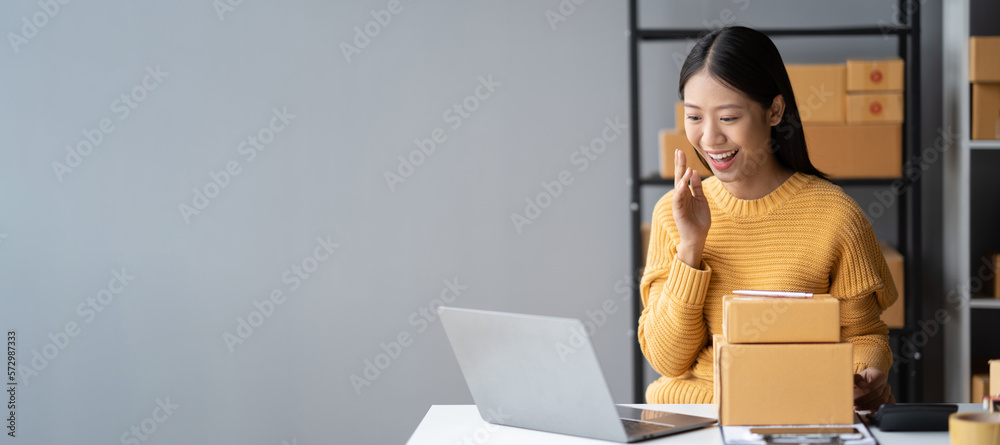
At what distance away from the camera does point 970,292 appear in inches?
103

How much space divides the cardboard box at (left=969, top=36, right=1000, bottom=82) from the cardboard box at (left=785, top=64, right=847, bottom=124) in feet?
1.22

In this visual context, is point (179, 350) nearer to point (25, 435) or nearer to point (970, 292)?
point (25, 435)

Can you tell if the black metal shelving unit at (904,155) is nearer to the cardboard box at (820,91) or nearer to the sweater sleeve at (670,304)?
the cardboard box at (820,91)

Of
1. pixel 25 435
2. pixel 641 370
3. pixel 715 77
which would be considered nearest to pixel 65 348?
pixel 25 435

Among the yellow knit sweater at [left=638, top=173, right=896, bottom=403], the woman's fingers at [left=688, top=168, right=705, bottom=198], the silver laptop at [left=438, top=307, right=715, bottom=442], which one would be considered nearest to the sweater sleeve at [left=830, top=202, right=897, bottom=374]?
the yellow knit sweater at [left=638, top=173, right=896, bottom=403]

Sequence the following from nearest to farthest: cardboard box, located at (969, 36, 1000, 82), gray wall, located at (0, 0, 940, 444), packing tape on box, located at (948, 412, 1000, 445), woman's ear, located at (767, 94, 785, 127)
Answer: packing tape on box, located at (948, 412, 1000, 445), woman's ear, located at (767, 94, 785, 127), cardboard box, located at (969, 36, 1000, 82), gray wall, located at (0, 0, 940, 444)

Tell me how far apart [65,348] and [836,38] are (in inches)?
117

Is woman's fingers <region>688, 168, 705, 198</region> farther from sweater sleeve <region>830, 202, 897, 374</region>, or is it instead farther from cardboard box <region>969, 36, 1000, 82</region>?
cardboard box <region>969, 36, 1000, 82</region>

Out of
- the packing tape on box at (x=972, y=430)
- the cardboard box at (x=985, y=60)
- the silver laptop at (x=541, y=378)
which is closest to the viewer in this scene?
the packing tape on box at (x=972, y=430)

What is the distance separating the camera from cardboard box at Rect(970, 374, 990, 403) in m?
2.47

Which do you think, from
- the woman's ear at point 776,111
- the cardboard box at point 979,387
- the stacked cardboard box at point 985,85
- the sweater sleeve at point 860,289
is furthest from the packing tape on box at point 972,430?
the stacked cardboard box at point 985,85

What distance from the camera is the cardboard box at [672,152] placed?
2.52 metres

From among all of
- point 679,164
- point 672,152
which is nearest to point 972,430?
point 679,164

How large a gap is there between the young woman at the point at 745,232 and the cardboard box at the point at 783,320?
28cm
